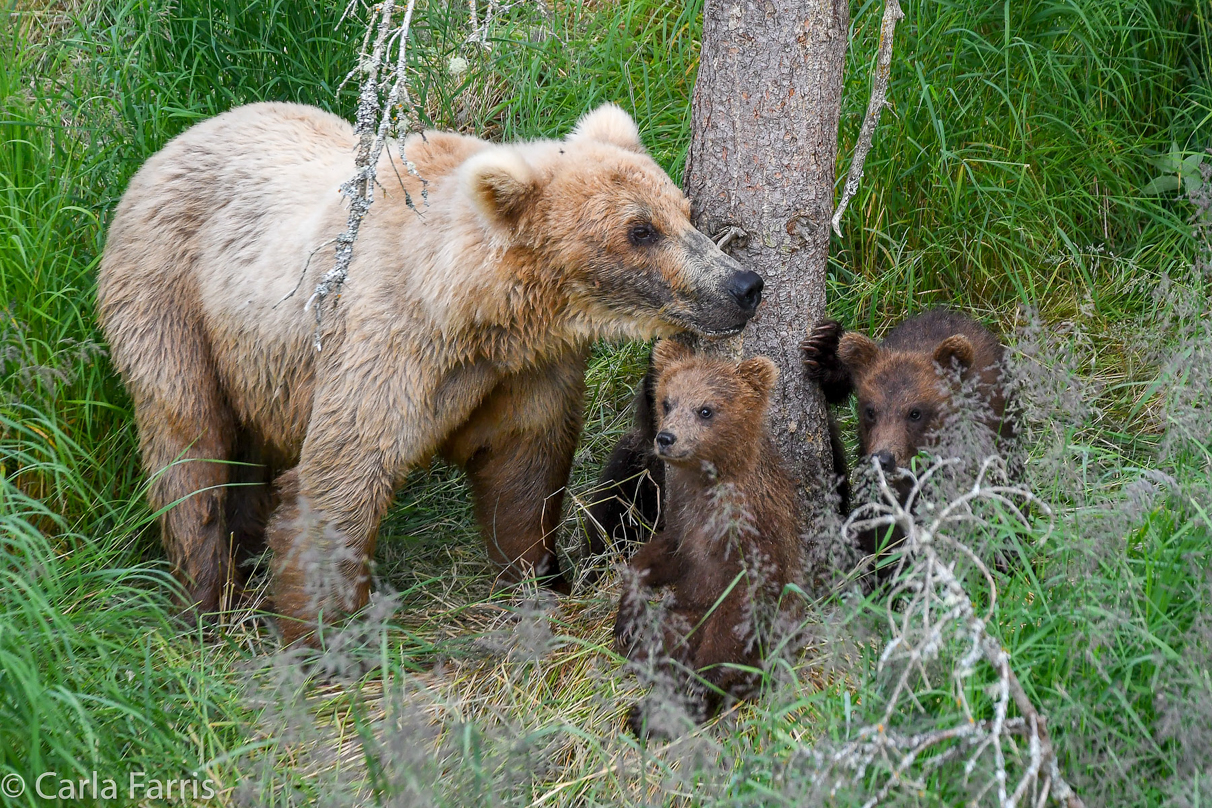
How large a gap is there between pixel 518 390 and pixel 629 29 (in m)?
2.97

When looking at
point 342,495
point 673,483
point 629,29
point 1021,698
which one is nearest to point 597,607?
point 673,483

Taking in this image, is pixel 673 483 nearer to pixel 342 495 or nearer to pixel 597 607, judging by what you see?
pixel 597 607

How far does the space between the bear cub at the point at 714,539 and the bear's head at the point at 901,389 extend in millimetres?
446

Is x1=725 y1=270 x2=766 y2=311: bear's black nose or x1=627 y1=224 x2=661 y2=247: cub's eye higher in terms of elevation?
x1=627 y1=224 x2=661 y2=247: cub's eye

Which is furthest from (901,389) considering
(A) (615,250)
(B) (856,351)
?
(A) (615,250)

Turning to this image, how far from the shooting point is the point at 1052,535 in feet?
10.9

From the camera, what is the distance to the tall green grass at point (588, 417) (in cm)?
300

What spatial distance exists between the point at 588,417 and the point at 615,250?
1951 millimetres

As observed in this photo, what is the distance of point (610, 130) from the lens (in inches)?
177

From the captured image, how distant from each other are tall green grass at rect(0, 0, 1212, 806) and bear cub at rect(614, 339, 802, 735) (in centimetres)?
20

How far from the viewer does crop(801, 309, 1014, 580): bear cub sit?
164 inches

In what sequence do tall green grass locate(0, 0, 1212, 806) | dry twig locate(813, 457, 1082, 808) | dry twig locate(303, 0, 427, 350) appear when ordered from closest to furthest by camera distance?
dry twig locate(813, 457, 1082, 808) → tall green grass locate(0, 0, 1212, 806) → dry twig locate(303, 0, 427, 350)

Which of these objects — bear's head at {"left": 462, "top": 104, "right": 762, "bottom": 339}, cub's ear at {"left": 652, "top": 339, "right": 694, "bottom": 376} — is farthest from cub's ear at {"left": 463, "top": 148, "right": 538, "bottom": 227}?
cub's ear at {"left": 652, "top": 339, "right": 694, "bottom": 376}

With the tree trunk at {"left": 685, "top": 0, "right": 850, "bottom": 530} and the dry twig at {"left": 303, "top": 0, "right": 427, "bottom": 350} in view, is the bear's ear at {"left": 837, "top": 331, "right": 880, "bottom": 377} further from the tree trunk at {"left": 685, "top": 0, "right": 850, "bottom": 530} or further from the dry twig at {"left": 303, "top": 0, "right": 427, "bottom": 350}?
the dry twig at {"left": 303, "top": 0, "right": 427, "bottom": 350}
